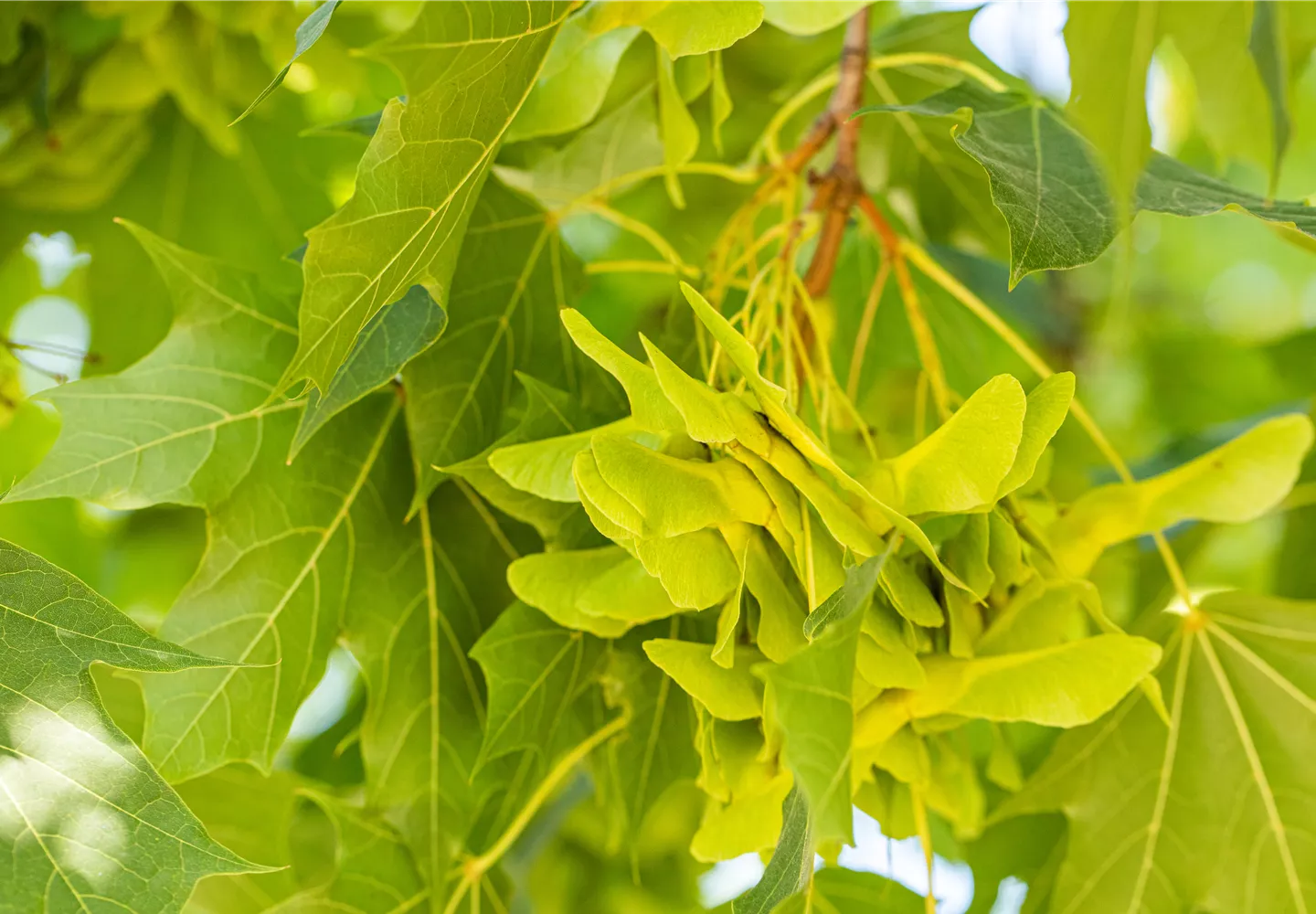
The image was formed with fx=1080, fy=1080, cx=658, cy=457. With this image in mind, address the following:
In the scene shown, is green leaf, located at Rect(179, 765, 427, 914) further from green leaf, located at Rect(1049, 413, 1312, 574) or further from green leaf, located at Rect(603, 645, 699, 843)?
green leaf, located at Rect(1049, 413, 1312, 574)

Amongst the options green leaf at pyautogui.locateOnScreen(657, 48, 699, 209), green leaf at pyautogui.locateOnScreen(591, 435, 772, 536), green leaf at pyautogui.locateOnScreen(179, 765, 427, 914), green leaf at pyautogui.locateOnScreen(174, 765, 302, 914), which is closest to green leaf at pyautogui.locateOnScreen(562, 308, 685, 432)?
green leaf at pyautogui.locateOnScreen(591, 435, 772, 536)

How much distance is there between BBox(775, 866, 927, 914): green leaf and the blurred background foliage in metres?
0.11

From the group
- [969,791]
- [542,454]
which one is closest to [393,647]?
[542,454]

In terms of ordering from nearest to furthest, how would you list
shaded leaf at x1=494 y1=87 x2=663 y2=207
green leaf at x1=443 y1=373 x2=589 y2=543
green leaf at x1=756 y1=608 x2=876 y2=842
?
green leaf at x1=756 y1=608 x2=876 y2=842
green leaf at x1=443 y1=373 x2=589 y2=543
shaded leaf at x1=494 y1=87 x2=663 y2=207

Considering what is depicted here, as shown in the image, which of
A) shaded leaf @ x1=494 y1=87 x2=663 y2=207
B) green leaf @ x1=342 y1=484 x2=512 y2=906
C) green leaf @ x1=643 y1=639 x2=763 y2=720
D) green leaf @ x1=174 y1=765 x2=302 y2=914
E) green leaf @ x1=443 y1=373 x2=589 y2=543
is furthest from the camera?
green leaf @ x1=174 y1=765 x2=302 y2=914

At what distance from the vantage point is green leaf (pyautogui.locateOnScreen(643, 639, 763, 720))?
0.45 meters

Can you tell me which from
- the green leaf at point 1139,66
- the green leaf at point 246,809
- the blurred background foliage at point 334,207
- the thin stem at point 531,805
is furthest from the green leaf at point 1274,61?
the green leaf at point 246,809

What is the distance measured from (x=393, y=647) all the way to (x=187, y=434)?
17 centimetres

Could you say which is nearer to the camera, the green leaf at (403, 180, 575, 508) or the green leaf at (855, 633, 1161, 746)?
the green leaf at (855, 633, 1161, 746)

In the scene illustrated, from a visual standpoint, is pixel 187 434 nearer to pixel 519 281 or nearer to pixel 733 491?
pixel 519 281

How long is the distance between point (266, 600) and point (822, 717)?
0.38m

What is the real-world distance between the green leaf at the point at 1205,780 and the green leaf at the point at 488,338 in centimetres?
41

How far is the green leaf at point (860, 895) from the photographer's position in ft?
2.20

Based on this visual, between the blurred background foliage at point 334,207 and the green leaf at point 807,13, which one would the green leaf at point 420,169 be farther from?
the blurred background foliage at point 334,207
